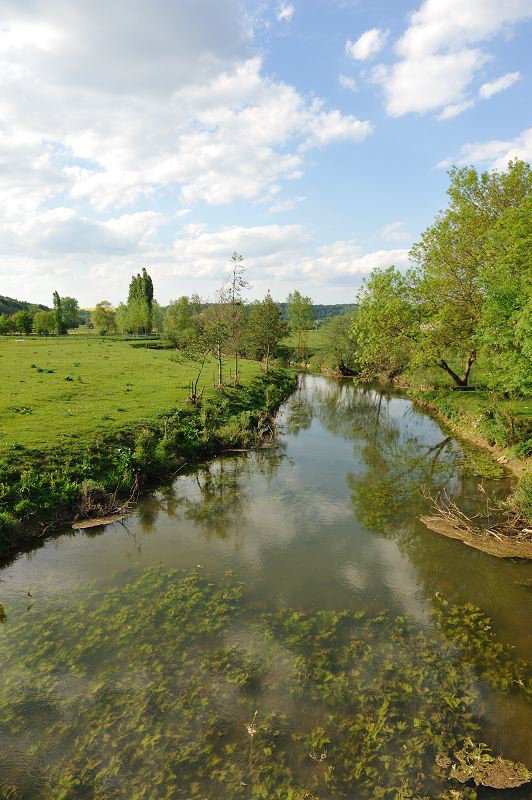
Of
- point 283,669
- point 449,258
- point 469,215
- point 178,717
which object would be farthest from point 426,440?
point 178,717

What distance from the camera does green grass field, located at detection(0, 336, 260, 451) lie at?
78.0 ft

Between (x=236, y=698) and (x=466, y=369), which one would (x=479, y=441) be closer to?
(x=466, y=369)

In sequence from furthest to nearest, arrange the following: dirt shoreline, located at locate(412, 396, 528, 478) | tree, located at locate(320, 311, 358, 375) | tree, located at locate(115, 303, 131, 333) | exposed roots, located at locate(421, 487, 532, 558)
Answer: tree, located at locate(115, 303, 131, 333) → tree, located at locate(320, 311, 358, 375) → dirt shoreline, located at locate(412, 396, 528, 478) → exposed roots, located at locate(421, 487, 532, 558)

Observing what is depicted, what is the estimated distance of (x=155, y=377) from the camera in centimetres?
4444

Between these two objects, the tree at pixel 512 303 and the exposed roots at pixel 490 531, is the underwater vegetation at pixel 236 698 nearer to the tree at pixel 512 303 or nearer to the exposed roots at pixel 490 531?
the exposed roots at pixel 490 531

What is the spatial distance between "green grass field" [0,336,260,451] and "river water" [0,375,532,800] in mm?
7400

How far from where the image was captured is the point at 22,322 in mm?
107688

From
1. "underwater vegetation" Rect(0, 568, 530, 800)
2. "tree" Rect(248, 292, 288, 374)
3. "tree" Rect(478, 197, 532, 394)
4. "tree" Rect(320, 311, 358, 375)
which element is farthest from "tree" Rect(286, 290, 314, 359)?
"underwater vegetation" Rect(0, 568, 530, 800)

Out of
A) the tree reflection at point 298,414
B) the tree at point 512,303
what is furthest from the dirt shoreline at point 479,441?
the tree reflection at point 298,414

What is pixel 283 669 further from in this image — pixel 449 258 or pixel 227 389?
pixel 449 258

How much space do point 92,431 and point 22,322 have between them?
334 ft

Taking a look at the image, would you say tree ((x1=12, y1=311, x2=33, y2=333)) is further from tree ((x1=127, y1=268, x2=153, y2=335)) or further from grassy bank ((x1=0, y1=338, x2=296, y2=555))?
grassy bank ((x1=0, y1=338, x2=296, y2=555))

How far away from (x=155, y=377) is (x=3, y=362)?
1704 centimetres

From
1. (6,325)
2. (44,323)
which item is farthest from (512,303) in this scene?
(6,325)
